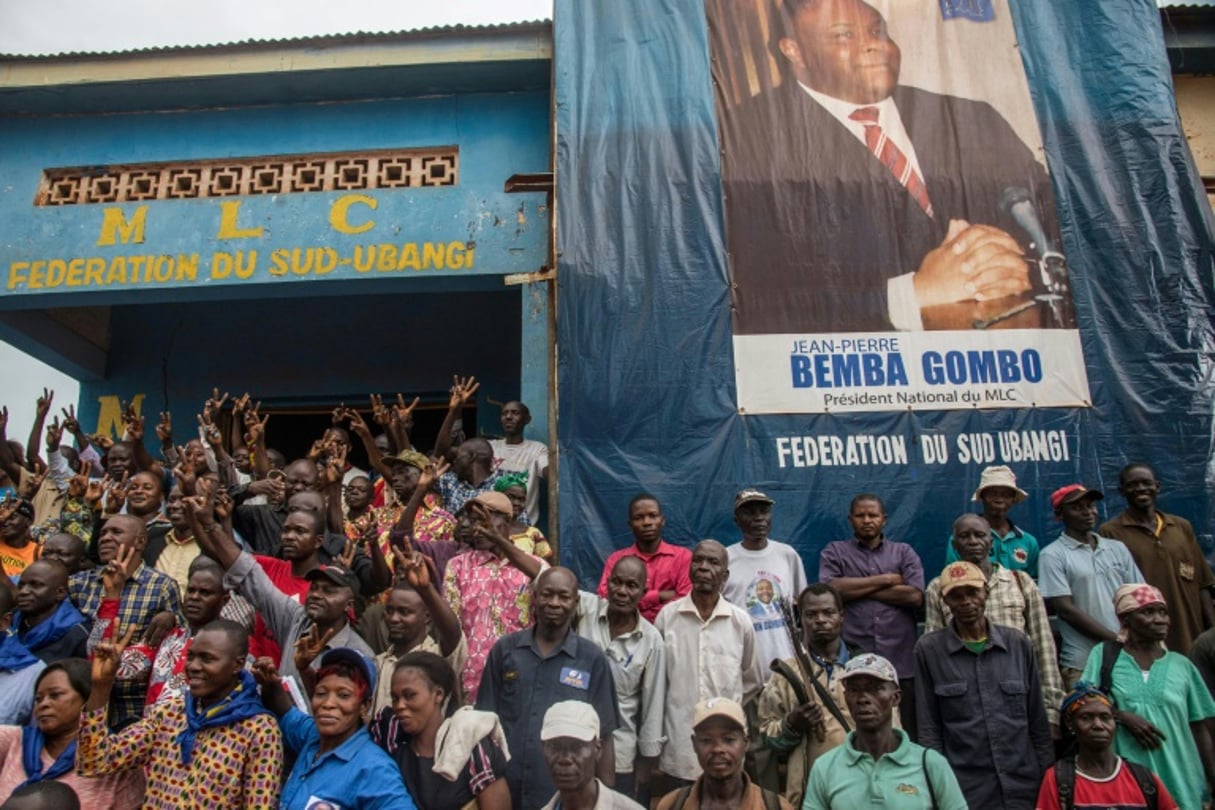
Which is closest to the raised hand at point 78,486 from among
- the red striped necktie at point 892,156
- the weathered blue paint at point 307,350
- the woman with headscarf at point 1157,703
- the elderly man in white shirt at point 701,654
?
the weathered blue paint at point 307,350

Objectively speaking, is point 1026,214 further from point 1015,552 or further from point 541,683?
point 541,683

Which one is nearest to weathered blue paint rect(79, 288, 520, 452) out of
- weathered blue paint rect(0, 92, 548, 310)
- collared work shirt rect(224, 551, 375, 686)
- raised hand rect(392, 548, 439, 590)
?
weathered blue paint rect(0, 92, 548, 310)

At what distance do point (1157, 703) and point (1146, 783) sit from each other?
0.59 metres

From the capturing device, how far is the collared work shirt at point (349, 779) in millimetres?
2871

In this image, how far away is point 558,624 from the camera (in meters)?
3.69

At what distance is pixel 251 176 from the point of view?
7715 mm

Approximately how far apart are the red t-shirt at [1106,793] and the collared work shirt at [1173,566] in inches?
71.1

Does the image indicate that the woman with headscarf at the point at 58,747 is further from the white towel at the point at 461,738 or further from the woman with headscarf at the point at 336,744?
the white towel at the point at 461,738

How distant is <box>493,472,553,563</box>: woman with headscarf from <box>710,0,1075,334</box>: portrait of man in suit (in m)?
1.91

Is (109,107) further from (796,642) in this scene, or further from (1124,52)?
(1124,52)

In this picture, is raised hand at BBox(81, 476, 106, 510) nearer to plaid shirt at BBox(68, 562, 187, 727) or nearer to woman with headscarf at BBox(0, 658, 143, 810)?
plaid shirt at BBox(68, 562, 187, 727)

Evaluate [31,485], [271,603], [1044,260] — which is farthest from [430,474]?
[1044,260]

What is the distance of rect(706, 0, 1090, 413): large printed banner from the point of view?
6.35m

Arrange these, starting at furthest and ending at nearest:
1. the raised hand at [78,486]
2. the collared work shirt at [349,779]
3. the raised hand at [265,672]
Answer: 1. the raised hand at [78,486]
2. the raised hand at [265,672]
3. the collared work shirt at [349,779]
